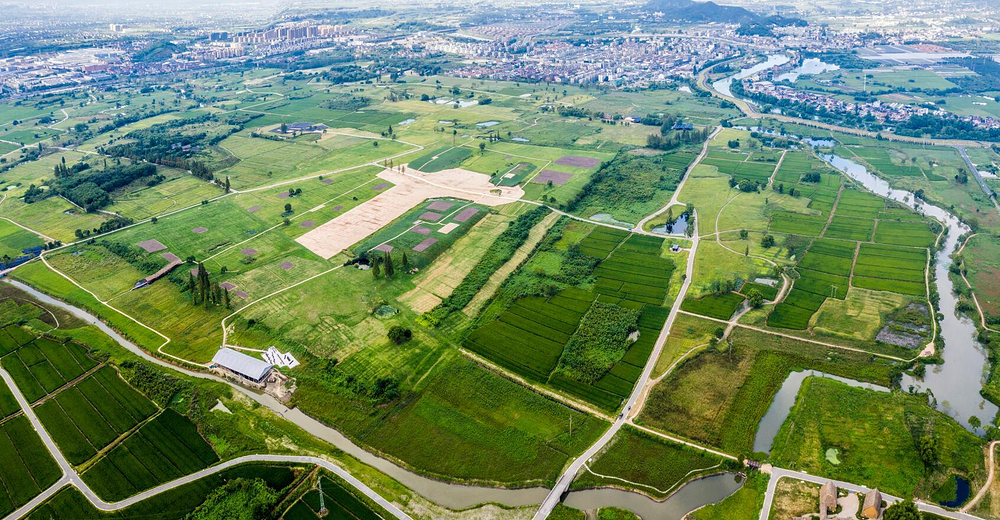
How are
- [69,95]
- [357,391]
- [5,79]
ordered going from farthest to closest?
[5,79]
[69,95]
[357,391]

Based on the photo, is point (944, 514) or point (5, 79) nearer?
point (944, 514)

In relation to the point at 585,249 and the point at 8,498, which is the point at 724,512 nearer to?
the point at 585,249

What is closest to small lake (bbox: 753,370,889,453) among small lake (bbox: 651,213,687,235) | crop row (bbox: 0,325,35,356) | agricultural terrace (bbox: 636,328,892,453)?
agricultural terrace (bbox: 636,328,892,453)

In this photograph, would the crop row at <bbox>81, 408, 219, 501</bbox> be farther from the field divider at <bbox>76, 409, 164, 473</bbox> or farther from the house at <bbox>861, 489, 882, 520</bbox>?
the house at <bbox>861, 489, 882, 520</bbox>

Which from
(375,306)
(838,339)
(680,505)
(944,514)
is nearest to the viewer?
(944,514)

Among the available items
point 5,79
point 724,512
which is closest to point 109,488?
point 724,512
